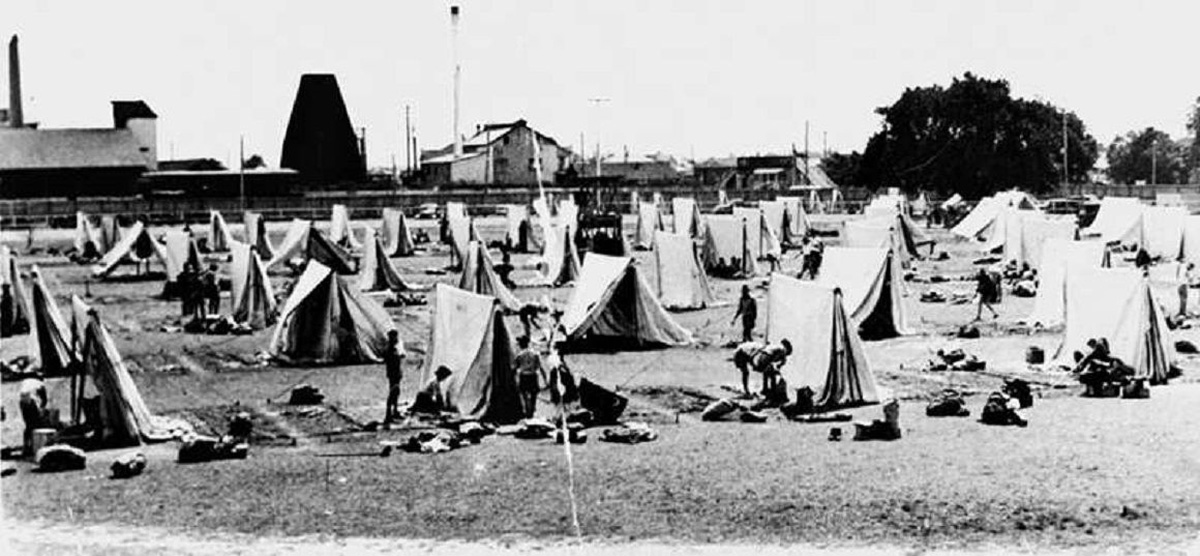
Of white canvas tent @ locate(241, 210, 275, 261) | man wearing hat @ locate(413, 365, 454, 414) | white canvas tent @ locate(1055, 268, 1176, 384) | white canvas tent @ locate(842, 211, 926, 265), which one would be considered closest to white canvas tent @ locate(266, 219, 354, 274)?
white canvas tent @ locate(241, 210, 275, 261)

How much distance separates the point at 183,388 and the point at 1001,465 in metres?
12.6

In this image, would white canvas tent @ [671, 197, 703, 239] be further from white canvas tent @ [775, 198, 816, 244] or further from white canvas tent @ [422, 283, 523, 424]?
white canvas tent @ [422, 283, 523, 424]

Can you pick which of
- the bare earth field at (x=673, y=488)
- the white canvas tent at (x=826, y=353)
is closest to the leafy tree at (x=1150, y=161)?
the white canvas tent at (x=826, y=353)

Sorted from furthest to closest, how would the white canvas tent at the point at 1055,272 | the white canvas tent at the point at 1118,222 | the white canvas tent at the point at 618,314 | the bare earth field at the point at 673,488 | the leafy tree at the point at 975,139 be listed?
the leafy tree at the point at 975,139 → the white canvas tent at the point at 1118,222 → the white canvas tent at the point at 1055,272 → the white canvas tent at the point at 618,314 → the bare earth field at the point at 673,488

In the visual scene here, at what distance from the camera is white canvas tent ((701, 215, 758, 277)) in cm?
4119

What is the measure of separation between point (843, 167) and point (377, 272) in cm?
7726

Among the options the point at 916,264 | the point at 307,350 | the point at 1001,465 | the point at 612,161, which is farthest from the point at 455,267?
the point at 612,161

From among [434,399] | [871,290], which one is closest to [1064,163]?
[871,290]

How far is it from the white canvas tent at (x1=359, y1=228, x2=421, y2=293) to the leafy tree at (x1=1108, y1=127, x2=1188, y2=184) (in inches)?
4092

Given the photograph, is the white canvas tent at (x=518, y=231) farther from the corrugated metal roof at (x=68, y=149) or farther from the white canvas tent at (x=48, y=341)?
the corrugated metal roof at (x=68, y=149)

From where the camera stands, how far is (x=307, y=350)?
23.6 meters

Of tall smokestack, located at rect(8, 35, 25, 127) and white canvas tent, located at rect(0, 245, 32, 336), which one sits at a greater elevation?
tall smokestack, located at rect(8, 35, 25, 127)

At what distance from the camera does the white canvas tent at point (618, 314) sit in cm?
2462

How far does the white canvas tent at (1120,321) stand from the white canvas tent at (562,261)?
58.4ft
